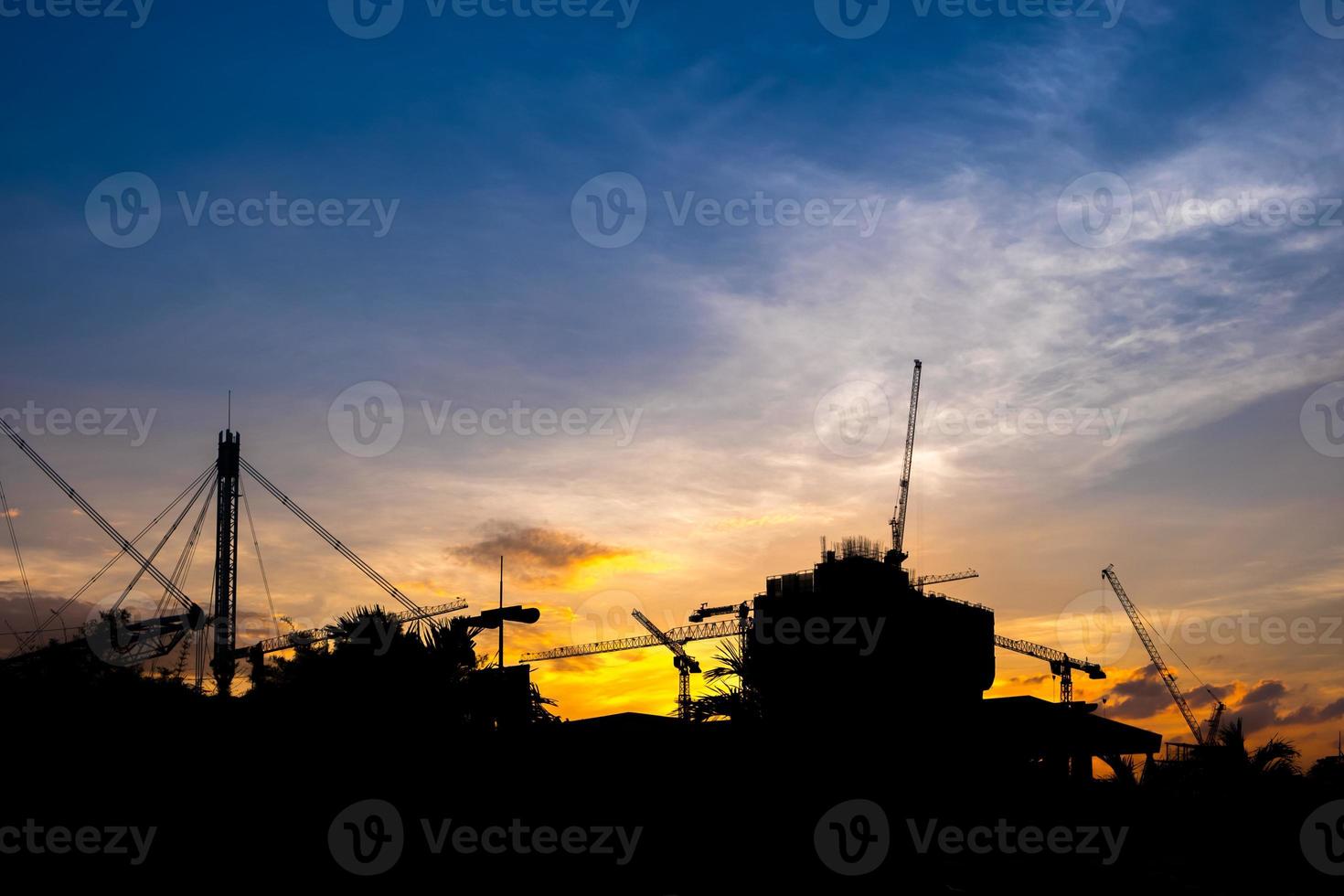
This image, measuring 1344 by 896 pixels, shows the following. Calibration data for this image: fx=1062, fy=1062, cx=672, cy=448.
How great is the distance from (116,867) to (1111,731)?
103 ft

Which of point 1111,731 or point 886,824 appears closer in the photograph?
point 886,824

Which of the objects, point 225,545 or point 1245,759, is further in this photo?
point 225,545

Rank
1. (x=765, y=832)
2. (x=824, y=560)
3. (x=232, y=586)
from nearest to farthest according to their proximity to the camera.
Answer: (x=765, y=832) → (x=232, y=586) → (x=824, y=560)

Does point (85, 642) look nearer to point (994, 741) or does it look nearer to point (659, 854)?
point (659, 854)

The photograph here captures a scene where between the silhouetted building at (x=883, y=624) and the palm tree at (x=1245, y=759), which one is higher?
the silhouetted building at (x=883, y=624)

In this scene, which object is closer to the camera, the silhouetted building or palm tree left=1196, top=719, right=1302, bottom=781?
palm tree left=1196, top=719, right=1302, bottom=781

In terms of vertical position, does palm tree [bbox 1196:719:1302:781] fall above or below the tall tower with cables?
below

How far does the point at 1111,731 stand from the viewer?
122 ft

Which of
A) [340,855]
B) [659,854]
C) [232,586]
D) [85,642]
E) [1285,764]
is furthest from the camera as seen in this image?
[232,586]

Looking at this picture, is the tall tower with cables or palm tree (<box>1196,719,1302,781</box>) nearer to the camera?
palm tree (<box>1196,719,1302,781</box>)

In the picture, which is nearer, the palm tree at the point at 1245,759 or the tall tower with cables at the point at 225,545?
the palm tree at the point at 1245,759

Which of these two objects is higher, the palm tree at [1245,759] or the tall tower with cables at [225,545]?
the tall tower with cables at [225,545]

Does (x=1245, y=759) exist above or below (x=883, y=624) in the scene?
below

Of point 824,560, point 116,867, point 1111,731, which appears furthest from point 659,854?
point 824,560
